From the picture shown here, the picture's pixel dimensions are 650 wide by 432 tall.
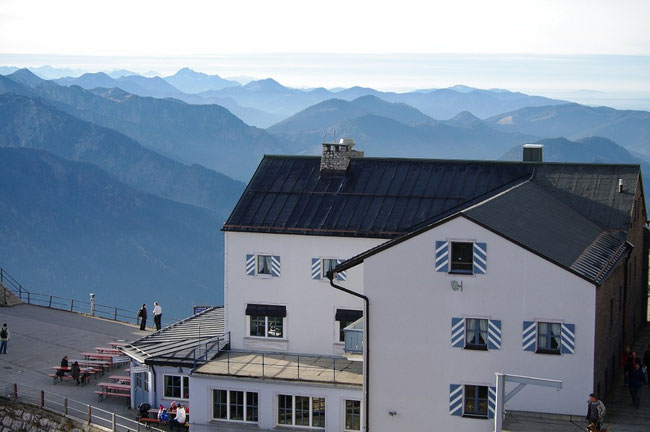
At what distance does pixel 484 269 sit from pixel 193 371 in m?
11.2

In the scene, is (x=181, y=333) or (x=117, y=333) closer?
(x=181, y=333)

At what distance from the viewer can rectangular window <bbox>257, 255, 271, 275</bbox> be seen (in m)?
37.6

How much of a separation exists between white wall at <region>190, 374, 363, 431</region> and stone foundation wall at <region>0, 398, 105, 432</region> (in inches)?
147

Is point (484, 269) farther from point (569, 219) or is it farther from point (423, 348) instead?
point (569, 219)

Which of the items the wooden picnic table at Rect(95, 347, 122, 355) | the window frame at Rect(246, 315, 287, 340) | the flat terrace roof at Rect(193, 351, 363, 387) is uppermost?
the window frame at Rect(246, 315, 287, 340)

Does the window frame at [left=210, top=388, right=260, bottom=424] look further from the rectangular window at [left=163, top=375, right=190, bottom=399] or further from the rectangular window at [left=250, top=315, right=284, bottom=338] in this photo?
the rectangular window at [left=250, top=315, right=284, bottom=338]

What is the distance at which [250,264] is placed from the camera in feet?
124

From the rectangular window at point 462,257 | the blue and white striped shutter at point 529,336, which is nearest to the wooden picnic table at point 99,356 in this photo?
the rectangular window at point 462,257

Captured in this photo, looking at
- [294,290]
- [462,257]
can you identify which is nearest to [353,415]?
[294,290]

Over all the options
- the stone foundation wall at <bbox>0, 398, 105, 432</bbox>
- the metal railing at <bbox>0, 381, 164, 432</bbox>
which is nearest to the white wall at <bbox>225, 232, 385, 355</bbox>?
the metal railing at <bbox>0, 381, 164, 432</bbox>

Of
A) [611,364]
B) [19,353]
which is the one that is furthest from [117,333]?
[611,364]

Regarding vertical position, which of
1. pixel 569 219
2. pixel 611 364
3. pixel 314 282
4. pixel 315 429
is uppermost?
pixel 569 219

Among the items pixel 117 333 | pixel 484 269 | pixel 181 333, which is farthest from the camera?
pixel 117 333

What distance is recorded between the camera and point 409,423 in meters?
30.2
